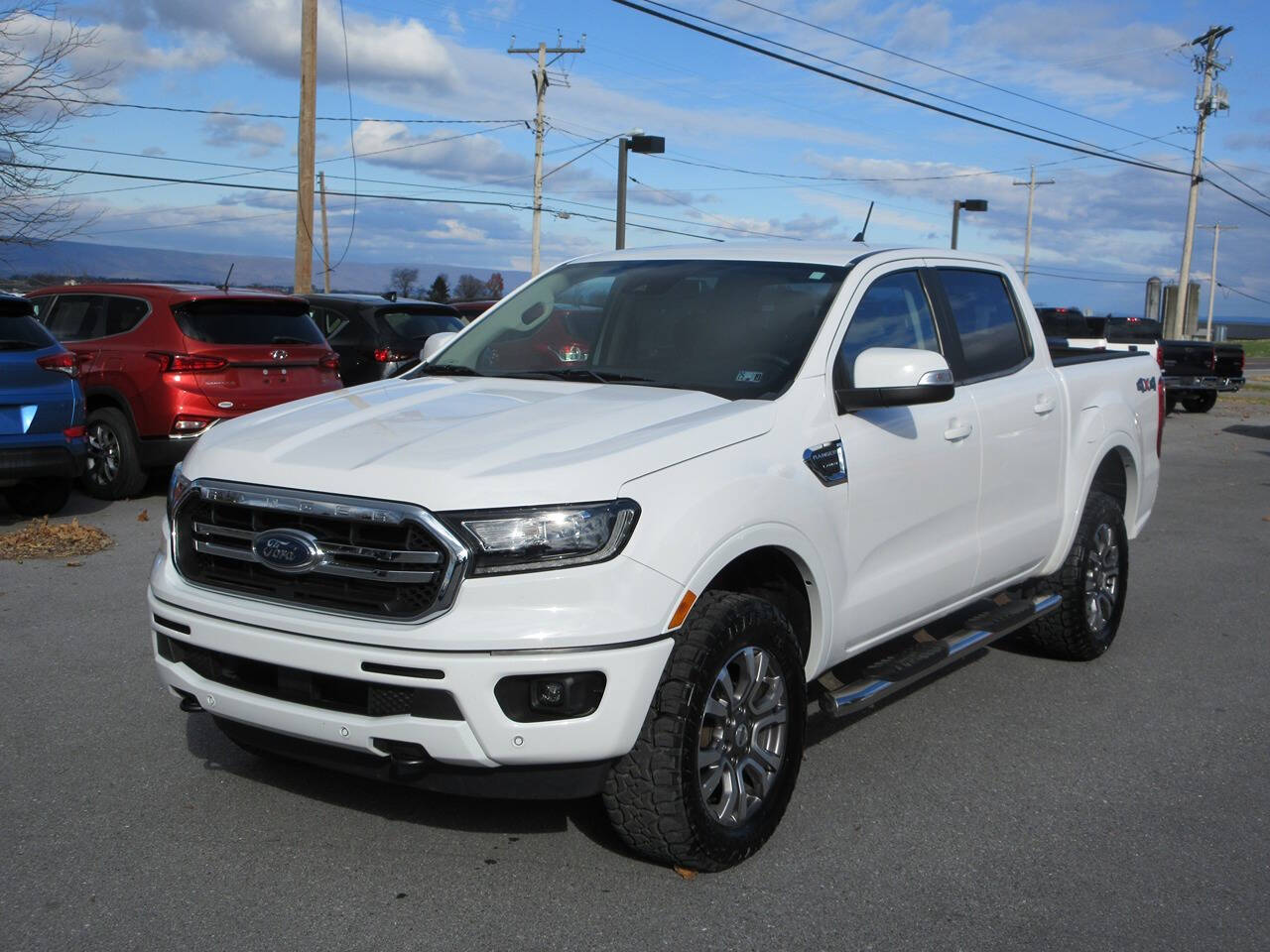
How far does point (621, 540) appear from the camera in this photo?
11.3ft

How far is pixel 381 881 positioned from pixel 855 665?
269 cm

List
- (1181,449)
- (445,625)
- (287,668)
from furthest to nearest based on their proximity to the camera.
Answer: (1181,449) < (287,668) < (445,625)

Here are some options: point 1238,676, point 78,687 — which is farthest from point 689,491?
point 1238,676

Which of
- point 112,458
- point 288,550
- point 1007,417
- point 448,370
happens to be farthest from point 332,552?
point 112,458

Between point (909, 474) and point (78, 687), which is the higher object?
point (909, 474)

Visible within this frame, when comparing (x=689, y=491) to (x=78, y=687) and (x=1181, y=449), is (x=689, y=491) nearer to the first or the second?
(x=78, y=687)

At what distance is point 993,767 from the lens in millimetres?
4781

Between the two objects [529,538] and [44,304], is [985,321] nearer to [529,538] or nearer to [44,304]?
[529,538]

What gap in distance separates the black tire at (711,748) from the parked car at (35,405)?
6.86 meters

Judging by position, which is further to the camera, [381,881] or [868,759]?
[868,759]

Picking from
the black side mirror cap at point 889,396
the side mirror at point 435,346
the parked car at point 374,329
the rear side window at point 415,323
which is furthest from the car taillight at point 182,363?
the black side mirror cap at point 889,396

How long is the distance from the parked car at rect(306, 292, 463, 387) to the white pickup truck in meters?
8.76

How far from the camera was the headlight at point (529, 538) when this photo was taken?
3.38m

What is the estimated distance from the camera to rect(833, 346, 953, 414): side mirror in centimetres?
427
